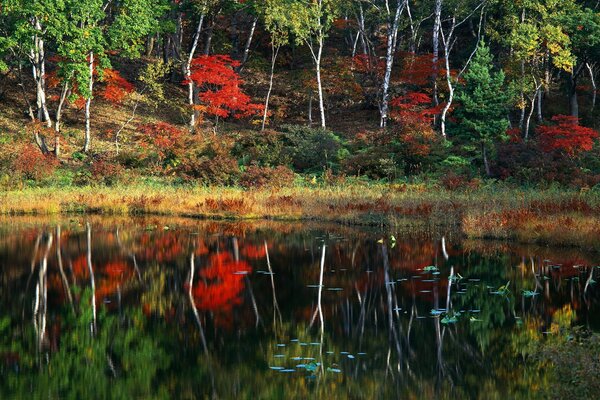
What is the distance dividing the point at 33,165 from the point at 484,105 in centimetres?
2221

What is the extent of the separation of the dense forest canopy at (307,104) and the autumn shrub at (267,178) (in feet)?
0.25

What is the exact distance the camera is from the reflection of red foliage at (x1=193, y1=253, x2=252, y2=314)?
15.6 metres

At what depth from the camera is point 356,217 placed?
90.8 ft

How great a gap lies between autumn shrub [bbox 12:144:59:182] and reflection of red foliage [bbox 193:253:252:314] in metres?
18.8

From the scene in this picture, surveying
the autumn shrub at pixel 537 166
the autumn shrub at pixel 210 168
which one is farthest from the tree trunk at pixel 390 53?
the autumn shrub at pixel 210 168

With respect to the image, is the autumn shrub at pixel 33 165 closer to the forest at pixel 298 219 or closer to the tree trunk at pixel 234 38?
the forest at pixel 298 219

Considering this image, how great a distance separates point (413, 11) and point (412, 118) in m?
15.5

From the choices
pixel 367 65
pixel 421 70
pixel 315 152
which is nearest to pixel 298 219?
pixel 315 152

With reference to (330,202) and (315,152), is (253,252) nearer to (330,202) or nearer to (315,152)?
(330,202)

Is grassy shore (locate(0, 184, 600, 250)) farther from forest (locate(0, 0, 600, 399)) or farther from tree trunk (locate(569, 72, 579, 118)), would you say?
tree trunk (locate(569, 72, 579, 118))

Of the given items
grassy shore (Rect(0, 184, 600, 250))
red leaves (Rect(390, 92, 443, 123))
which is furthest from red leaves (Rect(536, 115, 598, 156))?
red leaves (Rect(390, 92, 443, 123))

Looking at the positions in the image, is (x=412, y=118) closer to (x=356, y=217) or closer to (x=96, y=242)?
(x=356, y=217)

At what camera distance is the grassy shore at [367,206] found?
908 inches

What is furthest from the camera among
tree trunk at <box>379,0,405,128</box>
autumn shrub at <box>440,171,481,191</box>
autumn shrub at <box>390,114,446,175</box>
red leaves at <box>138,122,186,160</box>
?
tree trunk at <box>379,0,405,128</box>
